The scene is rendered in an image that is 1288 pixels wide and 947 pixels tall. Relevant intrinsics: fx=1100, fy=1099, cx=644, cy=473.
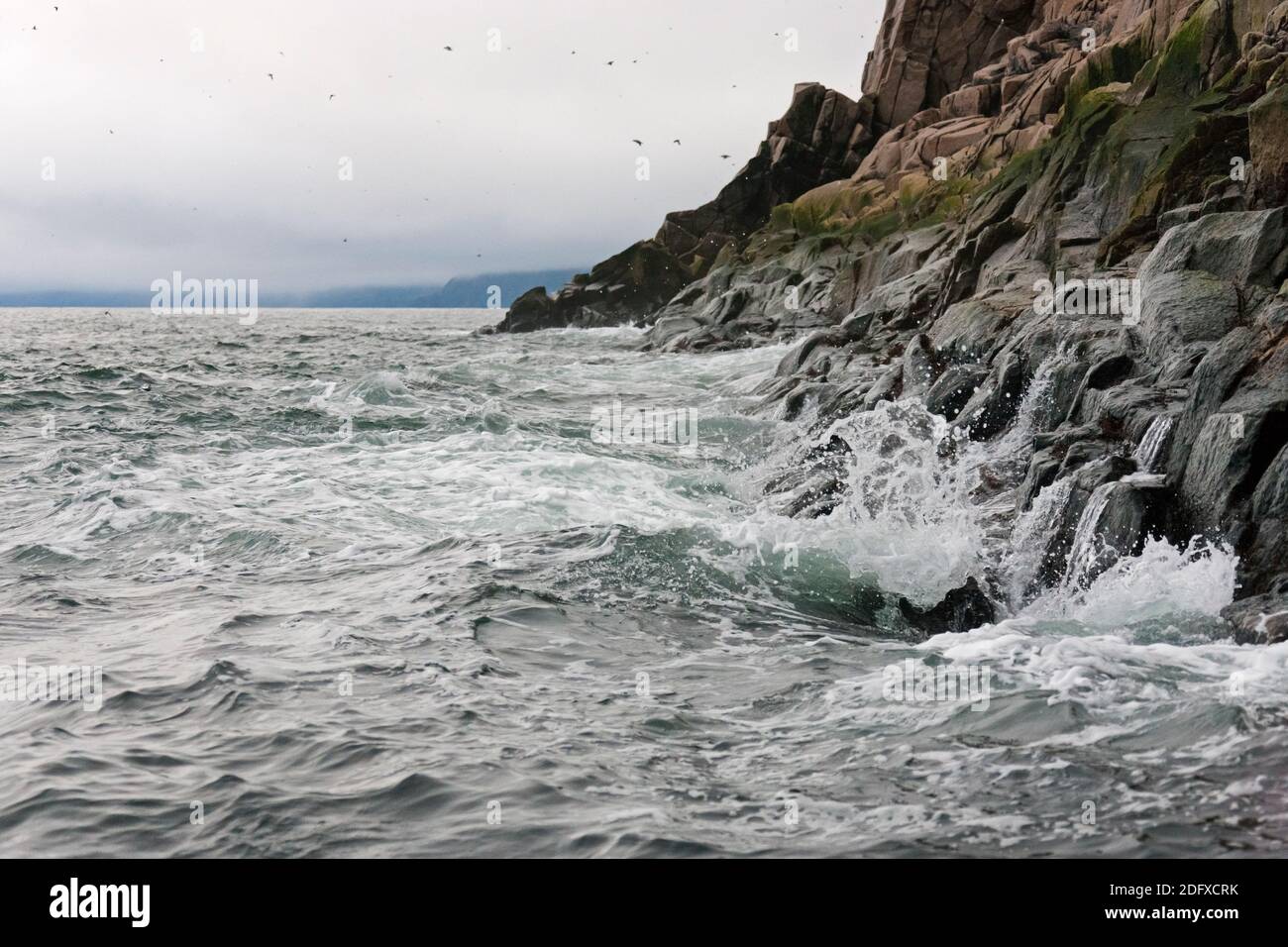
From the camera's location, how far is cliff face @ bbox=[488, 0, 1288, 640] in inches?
401

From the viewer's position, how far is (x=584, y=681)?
8.31 m

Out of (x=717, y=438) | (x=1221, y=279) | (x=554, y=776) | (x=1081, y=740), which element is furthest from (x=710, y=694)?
(x=717, y=438)

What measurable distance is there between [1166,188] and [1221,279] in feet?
21.8

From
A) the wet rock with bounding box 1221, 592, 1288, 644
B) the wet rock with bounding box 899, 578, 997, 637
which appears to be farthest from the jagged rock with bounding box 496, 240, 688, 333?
the wet rock with bounding box 1221, 592, 1288, 644

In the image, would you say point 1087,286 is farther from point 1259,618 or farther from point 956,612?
point 1259,618

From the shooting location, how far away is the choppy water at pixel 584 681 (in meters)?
5.73

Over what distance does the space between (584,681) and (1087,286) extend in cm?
1264

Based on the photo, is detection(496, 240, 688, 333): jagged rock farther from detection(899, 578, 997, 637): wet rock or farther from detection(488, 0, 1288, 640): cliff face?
detection(899, 578, 997, 637): wet rock

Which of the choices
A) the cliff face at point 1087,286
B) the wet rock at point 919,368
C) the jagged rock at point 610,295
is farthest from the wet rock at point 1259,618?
the jagged rock at point 610,295

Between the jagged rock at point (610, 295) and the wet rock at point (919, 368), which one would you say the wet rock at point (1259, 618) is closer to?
the wet rock at point (919, 368)

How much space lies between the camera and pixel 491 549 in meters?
12.7

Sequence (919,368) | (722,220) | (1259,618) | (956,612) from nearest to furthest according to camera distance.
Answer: (1259,618)
(956,612)
(919,368)
(722,220)

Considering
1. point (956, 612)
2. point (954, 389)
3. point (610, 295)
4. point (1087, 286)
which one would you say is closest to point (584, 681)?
point (956, 612)
